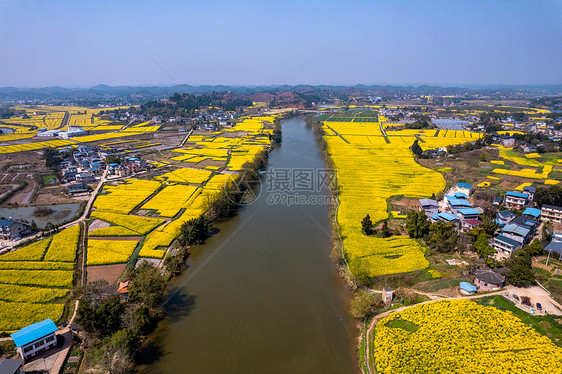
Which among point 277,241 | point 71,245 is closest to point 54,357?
point 71,245

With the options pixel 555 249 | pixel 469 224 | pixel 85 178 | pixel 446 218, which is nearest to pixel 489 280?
pixel 555 249

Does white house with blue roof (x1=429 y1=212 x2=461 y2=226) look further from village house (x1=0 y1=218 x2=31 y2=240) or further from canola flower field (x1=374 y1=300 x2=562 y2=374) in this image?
village house (x1=0 y1=218 x2=31 y2=240)

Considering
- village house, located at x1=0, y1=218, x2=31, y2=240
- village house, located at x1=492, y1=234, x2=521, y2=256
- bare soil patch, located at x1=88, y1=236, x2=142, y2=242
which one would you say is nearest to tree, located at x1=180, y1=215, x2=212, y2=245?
bare soil patch, located at x1=88, y1=236, x2=142, y2=242

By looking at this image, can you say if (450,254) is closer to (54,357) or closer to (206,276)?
(206,276)

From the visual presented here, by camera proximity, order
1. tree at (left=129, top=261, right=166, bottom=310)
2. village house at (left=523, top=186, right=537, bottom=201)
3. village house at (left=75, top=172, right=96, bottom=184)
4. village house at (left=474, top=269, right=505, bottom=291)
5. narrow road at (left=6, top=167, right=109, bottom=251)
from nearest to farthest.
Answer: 1. tree at (left=129, top=261, right=166, bottom=310)
2. village house at (left=474, top=269, right=505, bottom=291)
3. narrow road at (left=6, top=167, right=109, bottom=251)
4. village house at (left=523, top=186, right=537, bottom=201)
5. village house at (left=75, top=172, right=96, bottom=184)

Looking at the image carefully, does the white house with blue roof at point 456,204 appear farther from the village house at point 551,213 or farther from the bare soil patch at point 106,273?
the bare soil patch at point 106,273

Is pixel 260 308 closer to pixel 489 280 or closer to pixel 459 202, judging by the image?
pixel 489 280
